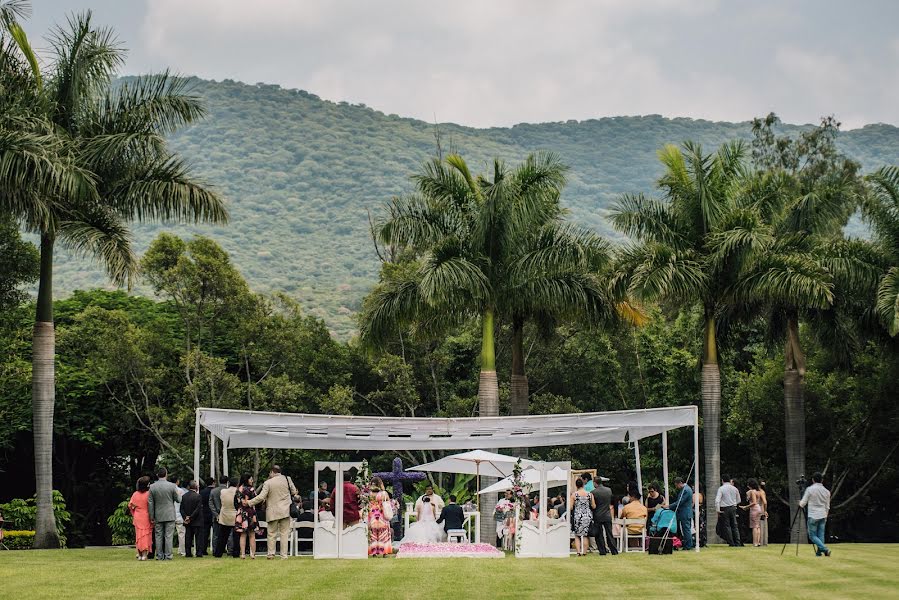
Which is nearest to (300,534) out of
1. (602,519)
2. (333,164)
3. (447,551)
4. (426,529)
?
(426,529)

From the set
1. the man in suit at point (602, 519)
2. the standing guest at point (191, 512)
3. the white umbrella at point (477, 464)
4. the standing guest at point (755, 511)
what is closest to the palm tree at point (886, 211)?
the standing guest at point (755, 511)

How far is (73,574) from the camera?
58.5 ft

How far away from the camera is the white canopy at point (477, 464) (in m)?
28.1

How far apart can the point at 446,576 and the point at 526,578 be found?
1.19 meters

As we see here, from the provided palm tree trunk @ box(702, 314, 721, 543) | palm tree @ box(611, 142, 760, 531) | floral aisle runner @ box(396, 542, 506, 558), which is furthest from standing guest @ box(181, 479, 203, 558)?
palm tree trunk @ box(702, 314, 721, 543)

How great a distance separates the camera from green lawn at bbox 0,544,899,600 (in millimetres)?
15430

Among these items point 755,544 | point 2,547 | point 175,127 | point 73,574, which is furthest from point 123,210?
point 755,544

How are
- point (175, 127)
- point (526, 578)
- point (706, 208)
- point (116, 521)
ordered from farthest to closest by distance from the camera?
point (116, 521) < point (706, 208) < point (175, 127) < point (526, 578)

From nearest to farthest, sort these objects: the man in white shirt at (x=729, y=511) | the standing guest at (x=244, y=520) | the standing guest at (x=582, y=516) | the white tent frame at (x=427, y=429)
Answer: the standing guest at (x=244, y=520), the standing guest at (x=582, y=516), the white tent frame at (x=427, y=429), the man in white shirt at (x=729, y=511)

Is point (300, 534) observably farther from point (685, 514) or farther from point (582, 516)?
point (685, 514)

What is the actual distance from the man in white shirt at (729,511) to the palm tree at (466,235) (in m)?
6.21

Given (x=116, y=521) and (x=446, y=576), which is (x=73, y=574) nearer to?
(x=446, y=576)

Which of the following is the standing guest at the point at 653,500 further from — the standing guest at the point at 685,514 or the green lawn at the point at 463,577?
the green lawn at the point at 463,577

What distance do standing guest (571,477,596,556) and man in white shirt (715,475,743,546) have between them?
3.68 meters
